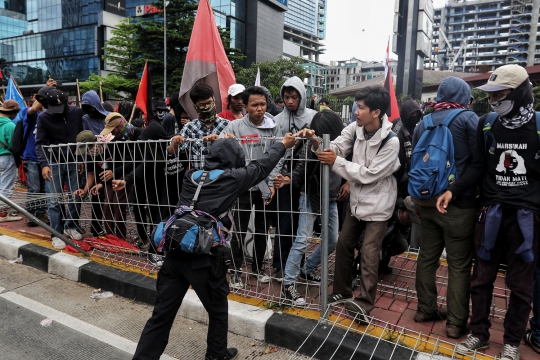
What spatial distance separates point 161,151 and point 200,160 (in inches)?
27.1

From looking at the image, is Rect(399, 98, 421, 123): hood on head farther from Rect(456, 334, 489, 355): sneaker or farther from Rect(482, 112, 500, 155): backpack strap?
Rect(456, 334, 489, 355): sneaker

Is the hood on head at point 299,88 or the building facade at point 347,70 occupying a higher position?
the building facade at point 347,70

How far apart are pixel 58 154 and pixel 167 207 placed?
158cm

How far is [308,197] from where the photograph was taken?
11.7 ft

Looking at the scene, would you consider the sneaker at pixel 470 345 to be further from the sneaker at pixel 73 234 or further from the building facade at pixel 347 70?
the building facade at pixel 347 70

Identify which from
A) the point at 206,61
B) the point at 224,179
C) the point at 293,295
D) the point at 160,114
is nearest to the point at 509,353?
the point at 293,295

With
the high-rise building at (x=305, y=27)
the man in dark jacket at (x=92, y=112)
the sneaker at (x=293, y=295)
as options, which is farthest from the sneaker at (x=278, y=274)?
the high-rise building at (x=305, y=27)

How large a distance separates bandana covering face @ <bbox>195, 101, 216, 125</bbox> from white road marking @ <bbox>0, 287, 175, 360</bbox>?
2.01 meters

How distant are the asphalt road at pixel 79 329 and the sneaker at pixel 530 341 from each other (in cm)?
163

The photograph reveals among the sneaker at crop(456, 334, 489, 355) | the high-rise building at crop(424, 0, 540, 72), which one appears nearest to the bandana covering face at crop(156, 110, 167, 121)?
the sneaker at crop(456, 334, 489, 355)

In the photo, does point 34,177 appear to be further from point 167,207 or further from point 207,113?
point 207,113

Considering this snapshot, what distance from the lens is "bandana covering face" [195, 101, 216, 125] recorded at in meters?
3.78

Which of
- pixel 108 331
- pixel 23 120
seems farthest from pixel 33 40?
pixel 108 331

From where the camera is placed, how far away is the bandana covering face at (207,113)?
3775mm
